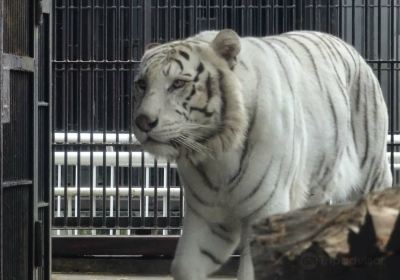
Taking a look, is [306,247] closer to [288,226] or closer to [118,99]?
[288,226]

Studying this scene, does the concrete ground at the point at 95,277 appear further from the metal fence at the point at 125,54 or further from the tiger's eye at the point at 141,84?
the tiger's eye at the point at 141,84

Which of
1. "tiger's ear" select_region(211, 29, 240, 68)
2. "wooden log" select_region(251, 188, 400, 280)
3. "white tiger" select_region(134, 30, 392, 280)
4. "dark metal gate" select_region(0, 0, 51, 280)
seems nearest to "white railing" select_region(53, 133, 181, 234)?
"dark metal gate" select_region(0, 0, 51, 280)

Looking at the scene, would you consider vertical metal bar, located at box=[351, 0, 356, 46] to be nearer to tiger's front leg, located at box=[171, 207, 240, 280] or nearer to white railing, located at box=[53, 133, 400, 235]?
white railing, located at box=[53, 133, 400, 235]

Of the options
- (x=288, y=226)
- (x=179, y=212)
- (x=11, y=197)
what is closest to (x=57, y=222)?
(x=179, y=212)

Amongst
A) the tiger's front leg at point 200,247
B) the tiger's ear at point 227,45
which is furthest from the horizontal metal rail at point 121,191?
the tiger's ear at point 227,45

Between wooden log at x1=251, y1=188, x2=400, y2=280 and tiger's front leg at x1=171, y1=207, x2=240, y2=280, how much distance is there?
2075 mm

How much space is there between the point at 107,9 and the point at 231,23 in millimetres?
956

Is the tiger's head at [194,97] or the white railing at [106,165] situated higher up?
the tiger's head at [194,97]

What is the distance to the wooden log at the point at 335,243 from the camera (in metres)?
3.68

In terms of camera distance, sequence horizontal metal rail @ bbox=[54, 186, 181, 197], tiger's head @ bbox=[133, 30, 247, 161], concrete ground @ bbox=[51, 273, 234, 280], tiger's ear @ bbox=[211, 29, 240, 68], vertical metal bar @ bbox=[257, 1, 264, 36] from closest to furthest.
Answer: tiger's head @ bbox=[133, 30, 247, 161]
tiger's ear @ bbox=[211, 29, 240, 68]
concrete ground @ bbox=[51, 273, 234, 280]
vertical metal bar @ bbox=[257, 1, 264, 36]
horizontal metal rail @ bbox=[54, 186, 181, 197]

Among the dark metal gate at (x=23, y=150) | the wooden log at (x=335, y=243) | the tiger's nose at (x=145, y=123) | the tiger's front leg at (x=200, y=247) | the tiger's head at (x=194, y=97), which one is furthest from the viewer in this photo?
the dark metal gate at (x=23, y=150)

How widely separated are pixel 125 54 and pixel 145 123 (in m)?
4.30

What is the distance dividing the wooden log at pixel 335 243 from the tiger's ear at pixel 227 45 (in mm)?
2027

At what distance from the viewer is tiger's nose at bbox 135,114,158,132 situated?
17.9 ft
